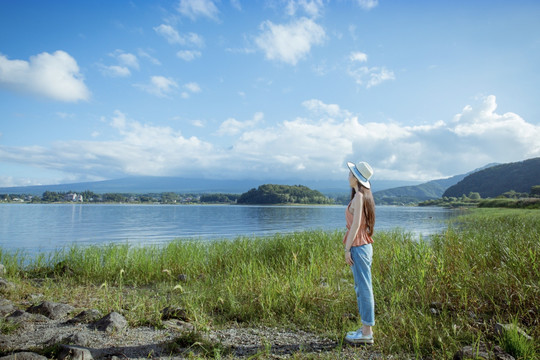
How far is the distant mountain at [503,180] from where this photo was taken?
138 meters

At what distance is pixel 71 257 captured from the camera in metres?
12.0

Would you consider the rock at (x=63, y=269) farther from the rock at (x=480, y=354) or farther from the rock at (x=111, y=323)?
the rock at (x=480, y=354)

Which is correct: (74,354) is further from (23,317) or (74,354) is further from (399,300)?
(399,300)

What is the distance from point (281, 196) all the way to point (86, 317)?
499ft

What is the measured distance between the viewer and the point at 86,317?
5660mm

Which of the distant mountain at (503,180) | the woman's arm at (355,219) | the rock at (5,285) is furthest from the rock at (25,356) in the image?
the distant mountain at (503,180)

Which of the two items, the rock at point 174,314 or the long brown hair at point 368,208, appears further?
the rock at point 174,314

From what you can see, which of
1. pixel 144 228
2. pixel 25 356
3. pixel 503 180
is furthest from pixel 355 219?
pixel 503 180

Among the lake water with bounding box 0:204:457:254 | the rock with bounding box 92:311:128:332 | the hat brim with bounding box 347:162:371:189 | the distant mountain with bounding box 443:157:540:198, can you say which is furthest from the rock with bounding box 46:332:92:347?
the distant mountain with bounding box 443:157:540:198

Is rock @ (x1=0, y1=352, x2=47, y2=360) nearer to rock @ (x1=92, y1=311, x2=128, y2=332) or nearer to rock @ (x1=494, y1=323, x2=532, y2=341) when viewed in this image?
rock @ (x1=92, y1=311, x2=128, y2=332)

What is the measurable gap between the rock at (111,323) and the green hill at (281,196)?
497 feet

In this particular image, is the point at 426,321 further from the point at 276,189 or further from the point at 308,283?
the point at 276,189

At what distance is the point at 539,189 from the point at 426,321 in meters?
101

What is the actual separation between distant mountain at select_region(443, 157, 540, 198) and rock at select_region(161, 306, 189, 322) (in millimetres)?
159200
